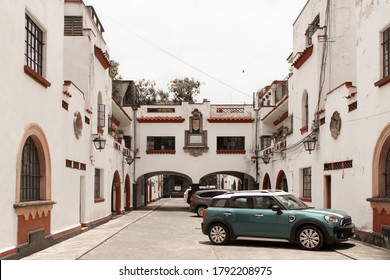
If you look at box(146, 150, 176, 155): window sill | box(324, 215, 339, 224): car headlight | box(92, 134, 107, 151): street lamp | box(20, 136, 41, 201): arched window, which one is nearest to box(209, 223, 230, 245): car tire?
box(324, 215, 339, 224): car headlight

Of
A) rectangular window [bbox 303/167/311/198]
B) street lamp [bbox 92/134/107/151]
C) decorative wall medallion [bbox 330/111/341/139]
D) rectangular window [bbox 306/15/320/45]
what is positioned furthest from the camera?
rectangular window [bbox 306/15/320/45]

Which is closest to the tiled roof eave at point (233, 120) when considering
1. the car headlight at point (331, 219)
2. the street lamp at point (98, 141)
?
the street lamp at point (98, 141)

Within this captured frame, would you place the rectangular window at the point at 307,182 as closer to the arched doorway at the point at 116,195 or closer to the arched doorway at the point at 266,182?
the arched doorway at the point at 266,182

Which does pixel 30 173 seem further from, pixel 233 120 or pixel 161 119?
pixel 233 120

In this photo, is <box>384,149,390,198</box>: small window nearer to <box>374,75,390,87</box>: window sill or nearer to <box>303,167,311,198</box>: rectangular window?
<box>374,75,390,87</box>: window sill

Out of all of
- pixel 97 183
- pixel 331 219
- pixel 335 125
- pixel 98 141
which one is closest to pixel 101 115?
pixel 98 141

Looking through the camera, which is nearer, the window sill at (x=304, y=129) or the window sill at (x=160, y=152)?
the window sill at (x=304, y=129)

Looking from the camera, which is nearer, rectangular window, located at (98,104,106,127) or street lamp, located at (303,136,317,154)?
street lamp, located at (303,136,317,154)

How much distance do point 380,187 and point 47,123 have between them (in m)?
9.59

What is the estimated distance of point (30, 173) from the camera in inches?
539

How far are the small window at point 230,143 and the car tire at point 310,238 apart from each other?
2263 centimetres

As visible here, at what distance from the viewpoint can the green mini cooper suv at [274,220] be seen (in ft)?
42.7

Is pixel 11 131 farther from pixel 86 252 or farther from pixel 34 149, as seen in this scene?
pixel 86 252

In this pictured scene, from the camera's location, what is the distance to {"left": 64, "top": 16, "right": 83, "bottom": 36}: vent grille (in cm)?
2094
